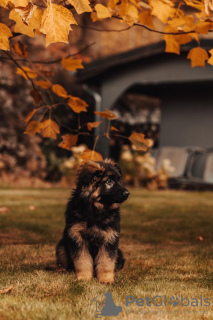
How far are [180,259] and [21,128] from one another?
9495 mm

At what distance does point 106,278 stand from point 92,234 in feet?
1.29

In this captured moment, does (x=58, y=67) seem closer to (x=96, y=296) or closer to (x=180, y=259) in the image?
(x=180, y=259)

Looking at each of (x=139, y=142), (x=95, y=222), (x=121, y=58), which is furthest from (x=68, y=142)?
(x=121, y=58)

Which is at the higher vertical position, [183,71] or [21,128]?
[183,71]

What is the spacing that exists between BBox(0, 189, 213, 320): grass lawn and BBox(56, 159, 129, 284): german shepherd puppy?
157 mm

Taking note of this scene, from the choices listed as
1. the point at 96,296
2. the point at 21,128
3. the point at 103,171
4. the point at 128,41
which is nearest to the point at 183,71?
the point at 21,128

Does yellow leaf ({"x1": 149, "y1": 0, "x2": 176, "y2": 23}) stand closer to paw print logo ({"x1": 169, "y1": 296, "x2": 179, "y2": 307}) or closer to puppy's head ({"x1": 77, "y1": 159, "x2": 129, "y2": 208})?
puppy's head ({"x1": 77, "y1": 159, "x2": 129, "y2": 208})

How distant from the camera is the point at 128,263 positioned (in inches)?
209

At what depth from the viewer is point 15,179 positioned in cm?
1433

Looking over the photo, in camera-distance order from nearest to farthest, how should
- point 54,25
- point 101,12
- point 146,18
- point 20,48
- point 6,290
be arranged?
point 54,25, point 6,290, point 101,12, point 146,18, point 20,48

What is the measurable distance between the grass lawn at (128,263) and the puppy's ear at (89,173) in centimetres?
86

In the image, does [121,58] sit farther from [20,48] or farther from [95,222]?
[95,222]

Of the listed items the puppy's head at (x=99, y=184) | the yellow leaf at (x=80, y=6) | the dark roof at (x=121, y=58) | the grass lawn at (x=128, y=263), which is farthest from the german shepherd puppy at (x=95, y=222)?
the dark roof at (x=121, y=58)

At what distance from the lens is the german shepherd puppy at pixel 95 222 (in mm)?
4414
